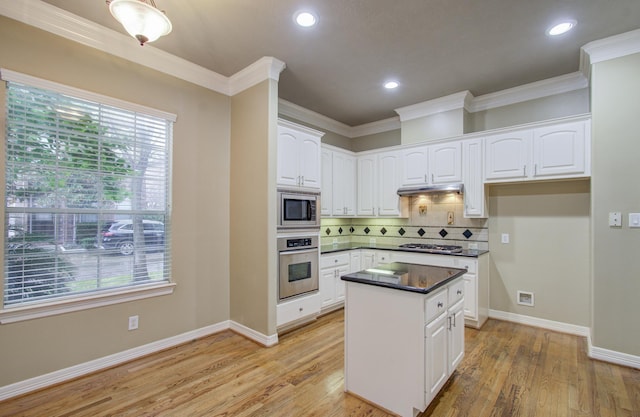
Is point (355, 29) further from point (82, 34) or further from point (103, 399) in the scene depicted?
point (103, 399)

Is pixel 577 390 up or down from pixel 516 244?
down

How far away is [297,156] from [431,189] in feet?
6.13

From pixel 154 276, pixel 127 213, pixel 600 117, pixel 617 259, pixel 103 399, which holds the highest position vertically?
pixel 600 117

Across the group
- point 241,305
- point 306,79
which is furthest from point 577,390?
point 306,79

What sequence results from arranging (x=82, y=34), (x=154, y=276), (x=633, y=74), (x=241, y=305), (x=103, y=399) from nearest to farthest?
(x=103, y=399), (x=82, y=34), (x=633, y=74), (x=154, y=276), (x=241, y=305)

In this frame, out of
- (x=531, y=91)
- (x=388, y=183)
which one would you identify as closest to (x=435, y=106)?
(x=531, y=91)

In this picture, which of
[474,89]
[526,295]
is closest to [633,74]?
[474,89]

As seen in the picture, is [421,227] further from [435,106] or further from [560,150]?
[560,150]

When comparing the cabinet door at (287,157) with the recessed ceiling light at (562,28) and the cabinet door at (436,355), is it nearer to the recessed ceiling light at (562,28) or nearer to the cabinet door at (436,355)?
the cabinet door at (436,355)

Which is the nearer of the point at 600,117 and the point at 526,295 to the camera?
the point at 600,117

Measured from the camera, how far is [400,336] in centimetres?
198

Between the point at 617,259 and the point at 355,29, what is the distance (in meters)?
3.16

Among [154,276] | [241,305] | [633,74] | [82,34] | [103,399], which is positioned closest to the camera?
[103,399]

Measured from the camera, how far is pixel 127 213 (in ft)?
9.23
